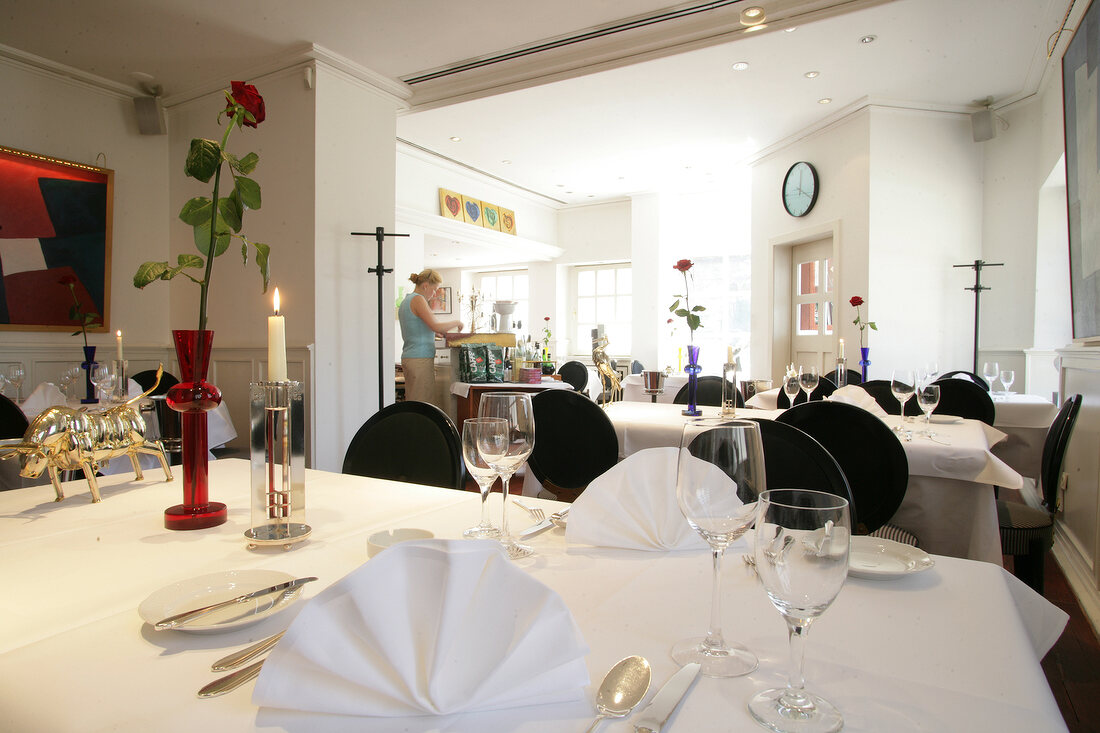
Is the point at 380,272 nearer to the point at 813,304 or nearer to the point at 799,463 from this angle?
the point at 799,463

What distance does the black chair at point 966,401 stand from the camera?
10.3 ft

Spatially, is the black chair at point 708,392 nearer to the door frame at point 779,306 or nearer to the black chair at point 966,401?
the black chair at point 966,401

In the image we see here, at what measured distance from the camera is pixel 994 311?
5266mm

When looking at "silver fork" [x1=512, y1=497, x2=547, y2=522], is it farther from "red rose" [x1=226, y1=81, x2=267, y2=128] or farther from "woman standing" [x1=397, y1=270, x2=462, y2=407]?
"woman standing" [x1=397, y1=270, x2=462, y2=407]

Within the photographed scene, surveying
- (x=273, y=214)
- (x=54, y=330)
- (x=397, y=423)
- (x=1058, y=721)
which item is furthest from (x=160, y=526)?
(x=54, y=330)

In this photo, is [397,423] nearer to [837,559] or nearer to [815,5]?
[837,559]

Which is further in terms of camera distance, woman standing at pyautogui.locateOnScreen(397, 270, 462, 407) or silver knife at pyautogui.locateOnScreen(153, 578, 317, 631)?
woman standing at pyautogui.locateOnScreen(397, 270, 462, 407)

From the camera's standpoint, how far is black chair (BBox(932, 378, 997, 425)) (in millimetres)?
3143

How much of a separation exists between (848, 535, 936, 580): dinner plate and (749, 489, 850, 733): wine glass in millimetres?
284

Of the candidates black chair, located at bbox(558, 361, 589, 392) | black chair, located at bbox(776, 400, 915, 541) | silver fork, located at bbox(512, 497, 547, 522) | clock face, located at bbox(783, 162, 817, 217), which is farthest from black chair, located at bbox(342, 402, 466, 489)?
clock face, located at bbox(783, 162, 817, 217)

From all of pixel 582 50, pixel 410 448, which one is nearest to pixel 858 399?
pixel 410 448

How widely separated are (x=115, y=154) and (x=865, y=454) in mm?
5159

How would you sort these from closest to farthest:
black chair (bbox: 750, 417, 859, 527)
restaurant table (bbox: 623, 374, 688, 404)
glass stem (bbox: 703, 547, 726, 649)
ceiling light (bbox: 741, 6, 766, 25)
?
glass stem (bbox: 703, 547, 726, 649)
black chair (bbox: 750, 417, 859, 527)
ceiling light (bbox: 741, 6, 766, 25)
restaurant table (bbox: 623, 374, 688, 404)

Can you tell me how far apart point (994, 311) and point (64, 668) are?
251 inches
